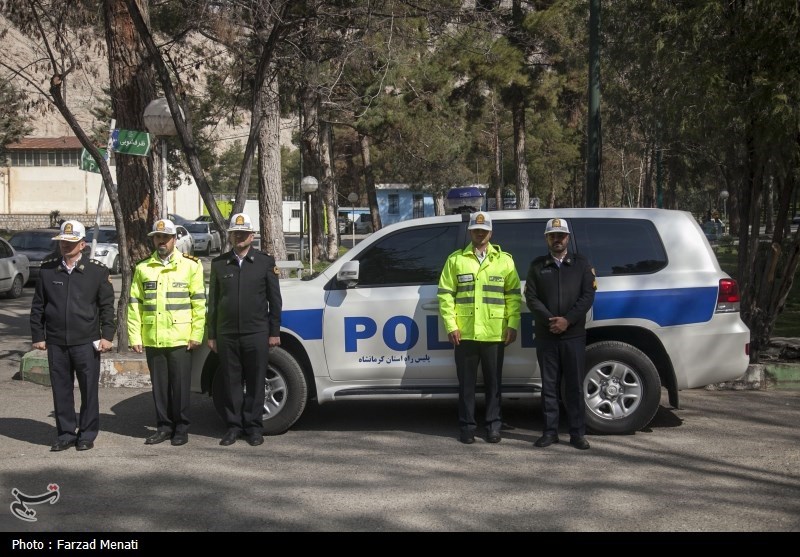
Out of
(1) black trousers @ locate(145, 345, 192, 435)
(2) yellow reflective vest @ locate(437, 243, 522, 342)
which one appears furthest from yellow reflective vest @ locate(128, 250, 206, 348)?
(2) yellow reflective vest @ locate(437, 243, 522, 342)

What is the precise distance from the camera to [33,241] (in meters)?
27.8

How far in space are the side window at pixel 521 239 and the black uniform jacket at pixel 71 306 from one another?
3.37 metres

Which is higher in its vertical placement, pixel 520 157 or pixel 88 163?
pixel 520 157

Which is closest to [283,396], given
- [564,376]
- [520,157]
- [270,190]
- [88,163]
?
[564,376]

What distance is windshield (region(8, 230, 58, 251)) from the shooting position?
27.6m

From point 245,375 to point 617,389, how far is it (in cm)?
318

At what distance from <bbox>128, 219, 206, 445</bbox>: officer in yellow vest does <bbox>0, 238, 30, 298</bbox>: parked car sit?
15.8 m

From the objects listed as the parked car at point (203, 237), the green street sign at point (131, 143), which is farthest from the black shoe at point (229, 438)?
the parked car at point (203, 237)

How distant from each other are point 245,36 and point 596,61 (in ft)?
16.3

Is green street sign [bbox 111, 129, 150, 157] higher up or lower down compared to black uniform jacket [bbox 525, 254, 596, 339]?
higher up

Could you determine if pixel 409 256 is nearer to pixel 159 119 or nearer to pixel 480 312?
pixel 480 312

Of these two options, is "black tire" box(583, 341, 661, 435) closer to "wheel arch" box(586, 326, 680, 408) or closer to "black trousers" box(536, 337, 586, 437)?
"wheel arch" box(586, 326, 680, 408)
